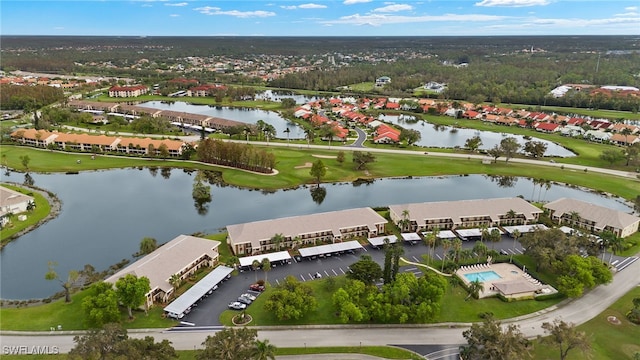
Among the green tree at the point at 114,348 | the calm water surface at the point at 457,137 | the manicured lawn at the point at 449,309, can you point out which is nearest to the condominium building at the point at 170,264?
the manicured lawn at the point at 449,309

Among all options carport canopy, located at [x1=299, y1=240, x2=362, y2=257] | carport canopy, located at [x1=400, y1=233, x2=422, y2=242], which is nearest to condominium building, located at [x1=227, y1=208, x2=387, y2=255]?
carport canopy, located at [x1=299, y1=240, x2=362, y2=257]

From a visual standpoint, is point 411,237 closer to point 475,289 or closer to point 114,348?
point 475,289

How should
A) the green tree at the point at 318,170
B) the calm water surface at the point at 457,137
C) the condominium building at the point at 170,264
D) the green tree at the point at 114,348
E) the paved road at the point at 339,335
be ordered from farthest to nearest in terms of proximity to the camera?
the calm water surface at the point at 457,137 → the green tree at the point at 318,170 → the condominium building at the point at 170,264 → the paved road at the point at 339,335 → the green tree at the point at 114,348

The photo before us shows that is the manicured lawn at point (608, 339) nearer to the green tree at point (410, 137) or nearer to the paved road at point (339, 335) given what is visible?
the paved road at point (339, 335)

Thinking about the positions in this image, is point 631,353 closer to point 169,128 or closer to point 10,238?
point 10,238

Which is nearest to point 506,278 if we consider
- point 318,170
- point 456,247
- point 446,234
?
point 456,247

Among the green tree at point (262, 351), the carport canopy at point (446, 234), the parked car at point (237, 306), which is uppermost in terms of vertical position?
the green tree at point (262, 351)
